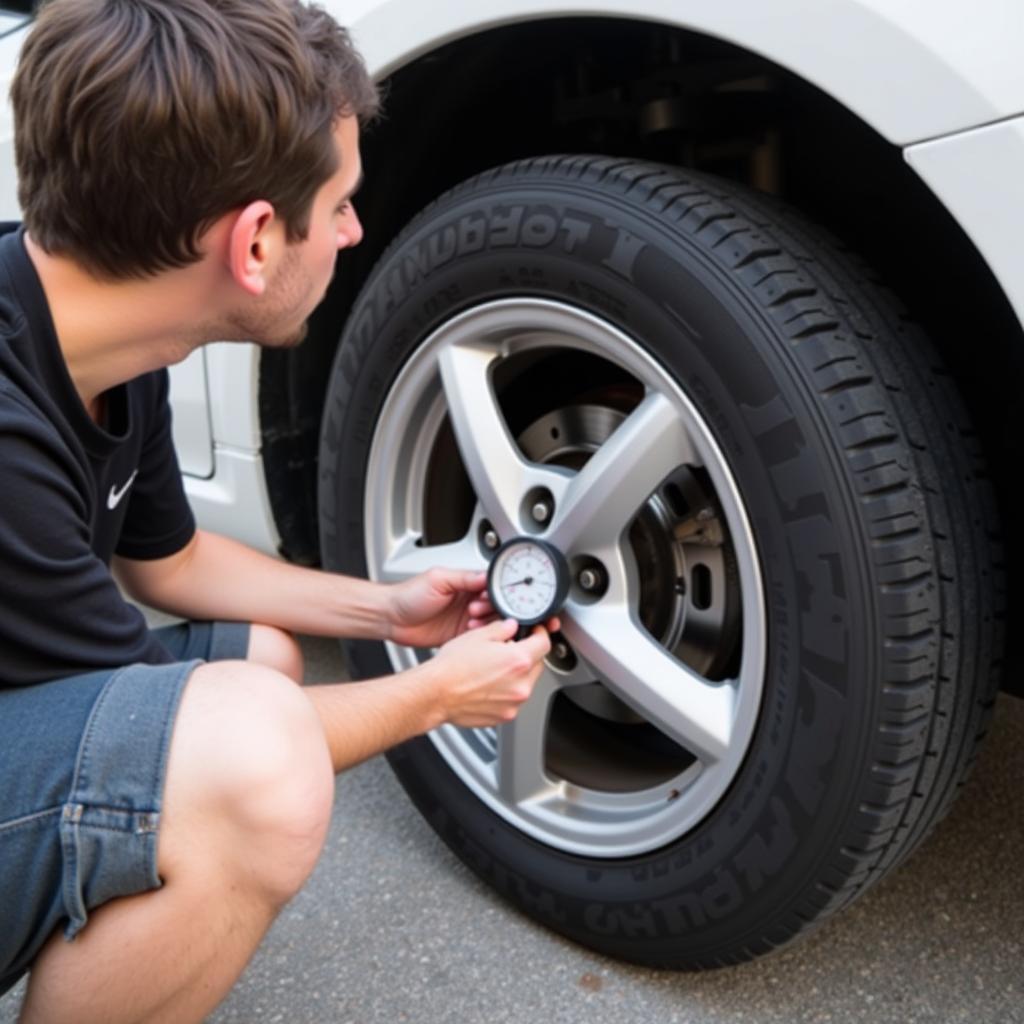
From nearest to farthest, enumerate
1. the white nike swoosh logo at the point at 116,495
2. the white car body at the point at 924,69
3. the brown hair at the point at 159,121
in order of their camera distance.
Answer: the white car body at the point at 924,69 < the brown hair at the point at 159,121 < the white nike swoosh logo at the point at 116,495

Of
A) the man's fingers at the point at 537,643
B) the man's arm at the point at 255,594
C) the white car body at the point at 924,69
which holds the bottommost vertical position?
the man's arm at the point at 255,594

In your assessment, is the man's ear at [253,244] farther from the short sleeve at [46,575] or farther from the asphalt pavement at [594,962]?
the asphalt pavement at [594,962]

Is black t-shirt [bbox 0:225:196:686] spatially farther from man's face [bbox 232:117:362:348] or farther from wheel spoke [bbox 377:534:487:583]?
wheel spoke [bbox 377:534:487:583]

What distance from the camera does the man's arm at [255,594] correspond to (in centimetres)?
156

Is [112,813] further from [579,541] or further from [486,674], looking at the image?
[579,541]

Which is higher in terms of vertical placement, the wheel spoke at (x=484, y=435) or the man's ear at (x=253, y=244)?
the man's ear at (x=253, y=244)

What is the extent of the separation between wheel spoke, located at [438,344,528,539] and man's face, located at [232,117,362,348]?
0.22 m

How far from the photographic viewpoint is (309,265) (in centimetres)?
123

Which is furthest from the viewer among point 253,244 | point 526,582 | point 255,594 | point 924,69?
point 255,594

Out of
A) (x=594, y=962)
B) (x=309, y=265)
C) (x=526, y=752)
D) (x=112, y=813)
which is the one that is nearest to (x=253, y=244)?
(x=309, y=265)

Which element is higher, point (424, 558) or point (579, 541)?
point (579, 541)

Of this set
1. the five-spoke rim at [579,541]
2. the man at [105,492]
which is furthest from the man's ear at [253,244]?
the five-spoke rim at [579,541]

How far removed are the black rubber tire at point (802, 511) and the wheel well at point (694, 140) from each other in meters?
0.13

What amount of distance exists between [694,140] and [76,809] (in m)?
1.01
